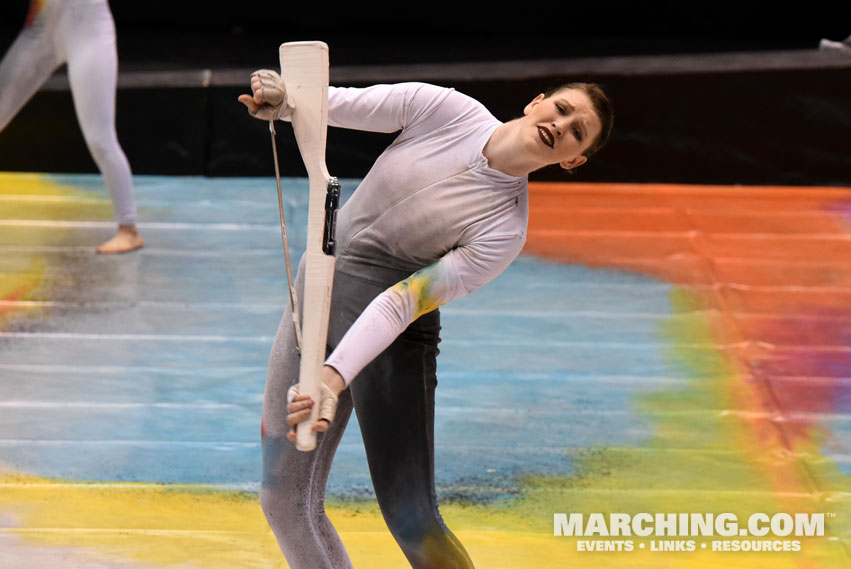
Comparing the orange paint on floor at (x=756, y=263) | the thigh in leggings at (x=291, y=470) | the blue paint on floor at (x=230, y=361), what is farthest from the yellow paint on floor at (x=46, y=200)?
the thigh in leggings at (x=291, y=470)

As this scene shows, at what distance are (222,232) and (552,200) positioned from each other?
1483mm

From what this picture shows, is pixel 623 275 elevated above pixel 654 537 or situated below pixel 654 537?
above

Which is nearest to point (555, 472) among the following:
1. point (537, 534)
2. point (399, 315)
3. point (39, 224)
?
point (537, 534)

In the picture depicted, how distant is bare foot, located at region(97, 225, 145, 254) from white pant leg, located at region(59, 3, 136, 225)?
187 millimetres

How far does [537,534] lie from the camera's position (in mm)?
2967

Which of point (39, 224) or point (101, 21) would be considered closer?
point (101, 21)

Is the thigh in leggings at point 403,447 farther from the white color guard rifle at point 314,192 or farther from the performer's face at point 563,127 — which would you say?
the performer's face at point 563,127

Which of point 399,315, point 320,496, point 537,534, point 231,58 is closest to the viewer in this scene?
point 399,315

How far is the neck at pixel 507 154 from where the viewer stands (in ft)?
6.99

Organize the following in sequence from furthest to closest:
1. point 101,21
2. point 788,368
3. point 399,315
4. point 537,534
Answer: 1. point 101,21
2. point 788,368
3. point 537,534
4. point 399,315

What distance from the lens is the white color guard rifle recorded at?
201cm

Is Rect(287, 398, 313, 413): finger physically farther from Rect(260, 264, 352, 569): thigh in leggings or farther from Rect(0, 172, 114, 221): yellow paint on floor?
Rect(0, 172, 114, 221): yellow paint on floor

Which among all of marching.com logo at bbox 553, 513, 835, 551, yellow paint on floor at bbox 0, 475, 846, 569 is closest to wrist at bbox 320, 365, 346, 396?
yellow paint on floor at bbox 0, 475, 846, 569

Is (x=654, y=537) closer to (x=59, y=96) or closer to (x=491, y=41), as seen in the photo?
(x=59, y=96)
